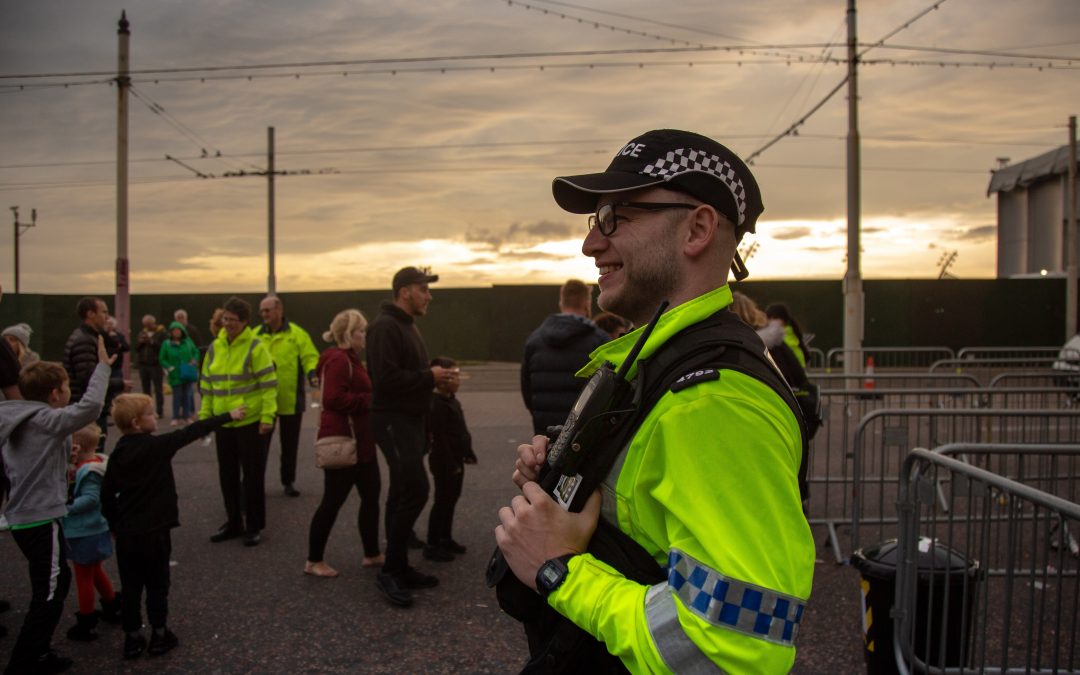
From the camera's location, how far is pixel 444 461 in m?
6.22

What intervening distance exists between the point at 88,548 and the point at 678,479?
472 centimetres

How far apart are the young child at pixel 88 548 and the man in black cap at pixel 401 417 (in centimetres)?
165

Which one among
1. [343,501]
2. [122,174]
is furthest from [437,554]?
[122,174]

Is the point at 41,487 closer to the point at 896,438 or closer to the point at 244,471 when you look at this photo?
the point at 244,471

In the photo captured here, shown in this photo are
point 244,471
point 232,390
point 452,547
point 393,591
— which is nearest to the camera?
point 393,591

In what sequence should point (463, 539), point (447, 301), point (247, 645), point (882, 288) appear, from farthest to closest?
point (447, 301) → point (882, 288) → point (463, 539) → point (247, 645)

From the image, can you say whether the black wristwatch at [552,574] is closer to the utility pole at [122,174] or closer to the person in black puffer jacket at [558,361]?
the person in black puffer jacket at [558,361]

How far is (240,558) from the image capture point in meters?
6.30

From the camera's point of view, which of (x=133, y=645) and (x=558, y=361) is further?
(x=558, y=361)

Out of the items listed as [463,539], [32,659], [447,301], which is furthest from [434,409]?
[447,301]

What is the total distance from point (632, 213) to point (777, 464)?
0.62 m

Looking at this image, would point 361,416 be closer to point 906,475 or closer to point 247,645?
point 247,645

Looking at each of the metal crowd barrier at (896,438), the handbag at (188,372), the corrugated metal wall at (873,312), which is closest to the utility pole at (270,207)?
the corrugated metal wall at (873,312)

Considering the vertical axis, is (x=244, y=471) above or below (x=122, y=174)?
below
